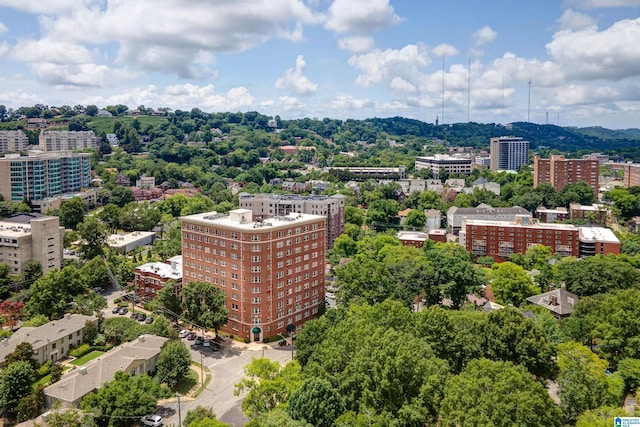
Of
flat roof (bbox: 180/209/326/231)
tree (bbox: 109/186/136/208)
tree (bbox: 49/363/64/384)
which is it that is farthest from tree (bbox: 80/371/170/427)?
tree (bbox: 109/186/136/208)

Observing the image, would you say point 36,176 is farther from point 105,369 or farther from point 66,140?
point 105,369

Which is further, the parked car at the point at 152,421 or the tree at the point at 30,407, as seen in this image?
the tree at the point at 30,407

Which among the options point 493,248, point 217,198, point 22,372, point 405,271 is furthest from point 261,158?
point 22,372

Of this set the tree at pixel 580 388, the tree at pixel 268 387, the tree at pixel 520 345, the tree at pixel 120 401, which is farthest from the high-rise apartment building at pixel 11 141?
the tree at pixel 580 388

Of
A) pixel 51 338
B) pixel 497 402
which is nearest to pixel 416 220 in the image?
pixel 51 338

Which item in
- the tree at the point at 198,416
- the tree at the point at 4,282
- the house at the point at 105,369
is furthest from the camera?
the tree at the point at 4,282

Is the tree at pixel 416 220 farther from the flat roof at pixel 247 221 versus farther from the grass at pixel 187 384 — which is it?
the grass at pixel 187 384

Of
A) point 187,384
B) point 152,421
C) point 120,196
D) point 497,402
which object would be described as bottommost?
point 187,384
